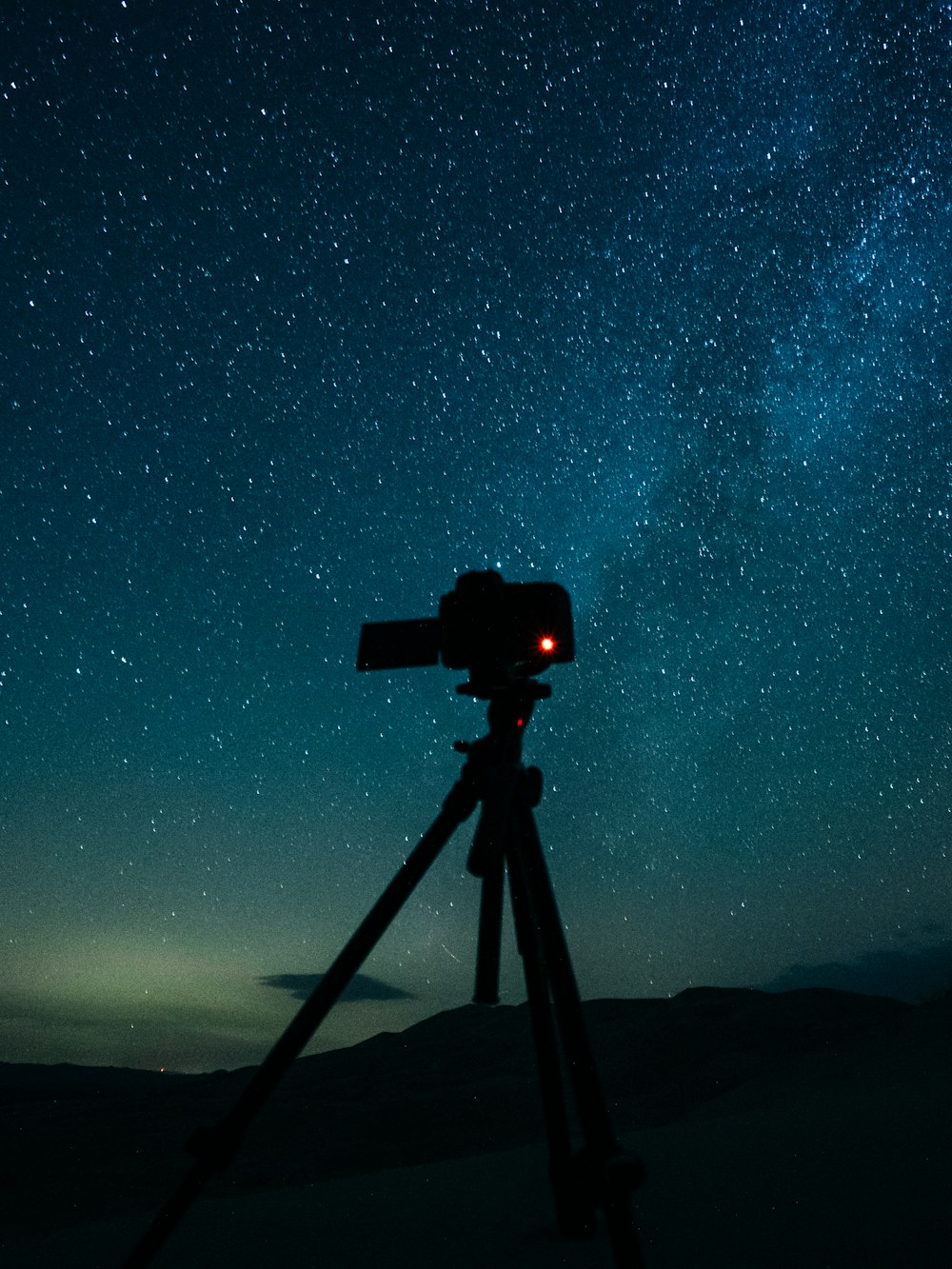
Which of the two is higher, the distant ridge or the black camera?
the black camera

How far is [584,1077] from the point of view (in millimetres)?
2373

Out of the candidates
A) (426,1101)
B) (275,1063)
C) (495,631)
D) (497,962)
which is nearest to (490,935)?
(497,962)

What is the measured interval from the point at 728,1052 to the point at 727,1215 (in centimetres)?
1294

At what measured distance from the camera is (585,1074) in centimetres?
237

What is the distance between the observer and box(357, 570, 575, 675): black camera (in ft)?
9.05

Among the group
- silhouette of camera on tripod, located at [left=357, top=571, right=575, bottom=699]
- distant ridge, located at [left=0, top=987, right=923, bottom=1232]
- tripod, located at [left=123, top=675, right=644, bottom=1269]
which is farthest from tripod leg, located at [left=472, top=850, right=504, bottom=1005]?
distant ridge, located at [left=0, top=987, right=923, bottom=1232]

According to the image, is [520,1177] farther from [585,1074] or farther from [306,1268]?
[585,1074]

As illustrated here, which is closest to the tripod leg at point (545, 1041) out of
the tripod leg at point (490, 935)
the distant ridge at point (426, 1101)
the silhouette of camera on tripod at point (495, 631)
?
the tripod leg at point (490, 935)

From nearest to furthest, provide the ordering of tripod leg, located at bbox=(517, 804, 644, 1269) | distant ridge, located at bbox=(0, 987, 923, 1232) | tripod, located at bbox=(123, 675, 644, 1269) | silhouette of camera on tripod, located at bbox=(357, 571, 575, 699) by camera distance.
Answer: tripod leg, located at bbox=(517, 804, 644, 1269) → tripod, located at bbox=(123, 675, 644, 1269) → silhouette of camera on tripod, located at bbox=(357, 571, 575, 699) → distant ridge, located at bbox=(0, 987, 923, 1232)

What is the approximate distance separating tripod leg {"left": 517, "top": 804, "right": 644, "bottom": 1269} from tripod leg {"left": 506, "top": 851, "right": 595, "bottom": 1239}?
41 millimetres

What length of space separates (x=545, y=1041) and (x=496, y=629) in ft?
4.59

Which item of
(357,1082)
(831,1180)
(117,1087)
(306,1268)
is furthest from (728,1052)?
(117,1087)

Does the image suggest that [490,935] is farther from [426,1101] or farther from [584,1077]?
[426,1101]

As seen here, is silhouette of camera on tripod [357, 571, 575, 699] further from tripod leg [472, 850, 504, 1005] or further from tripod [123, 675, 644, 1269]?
tripod leg [472, 850, 504, 1005]
